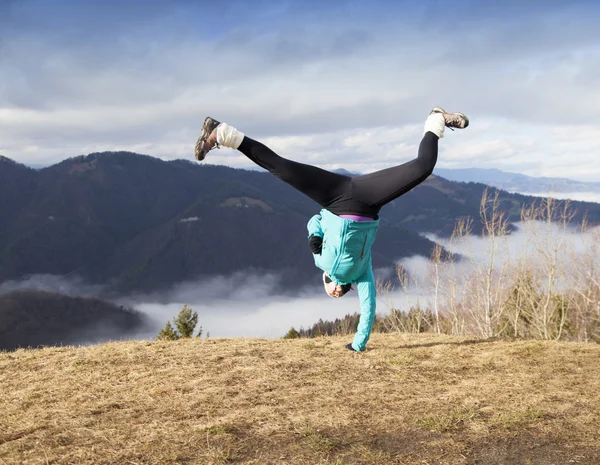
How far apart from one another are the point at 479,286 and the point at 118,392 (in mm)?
29349

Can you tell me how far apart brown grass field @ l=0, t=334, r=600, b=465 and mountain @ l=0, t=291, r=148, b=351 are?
150893 mm

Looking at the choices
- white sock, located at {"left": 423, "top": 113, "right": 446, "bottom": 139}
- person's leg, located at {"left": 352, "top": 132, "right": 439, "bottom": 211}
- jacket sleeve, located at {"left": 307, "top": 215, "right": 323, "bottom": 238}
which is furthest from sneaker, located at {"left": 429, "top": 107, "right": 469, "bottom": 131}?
jacket sleeve, located at {"left": 307, "top": 215, "right": 323, "bottom": 238}

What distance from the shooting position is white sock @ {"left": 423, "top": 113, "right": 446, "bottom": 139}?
21.7 ft

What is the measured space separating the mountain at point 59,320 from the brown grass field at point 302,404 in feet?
495

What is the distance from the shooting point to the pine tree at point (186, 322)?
101ft

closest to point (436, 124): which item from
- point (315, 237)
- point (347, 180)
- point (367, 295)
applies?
point (347, 180)

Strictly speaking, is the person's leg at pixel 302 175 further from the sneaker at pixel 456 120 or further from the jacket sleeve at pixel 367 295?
the jacket sleeve at pixel 367 295

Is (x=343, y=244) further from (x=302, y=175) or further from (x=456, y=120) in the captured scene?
(x=456, y=120)

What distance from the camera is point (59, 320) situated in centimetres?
16225

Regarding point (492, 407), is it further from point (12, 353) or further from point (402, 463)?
point (12, 353)

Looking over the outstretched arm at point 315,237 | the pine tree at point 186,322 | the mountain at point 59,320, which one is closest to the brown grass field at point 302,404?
the outstretched arm at point 315,237

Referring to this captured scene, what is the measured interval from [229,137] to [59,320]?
572 ft

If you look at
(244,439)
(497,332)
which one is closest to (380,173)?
(244,439)

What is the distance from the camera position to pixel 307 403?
6.30 meters
